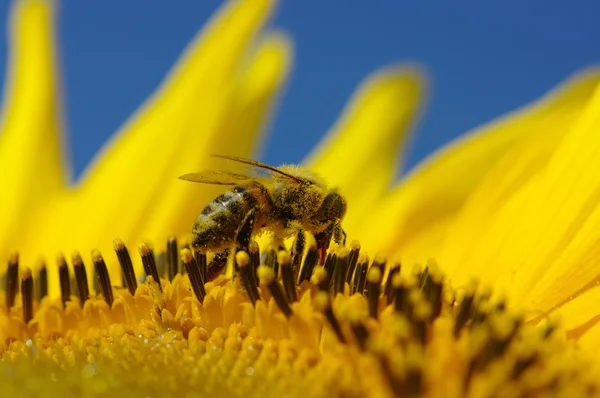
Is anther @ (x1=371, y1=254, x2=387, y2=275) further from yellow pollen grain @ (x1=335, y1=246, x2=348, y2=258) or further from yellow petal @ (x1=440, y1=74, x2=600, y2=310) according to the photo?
yellow petal @ (x1=440, y1=74, x2=600, y2=310)

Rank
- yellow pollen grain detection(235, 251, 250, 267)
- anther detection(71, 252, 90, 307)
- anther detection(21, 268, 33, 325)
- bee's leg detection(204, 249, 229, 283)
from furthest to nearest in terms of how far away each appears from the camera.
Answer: anther detection(71, 252, 90, 307) < anther detection(21, 268, 33, 325) < bee's leg detection(204, 249, 229, 283) < yellow pollen grain detection(235, 251, 250, 267)

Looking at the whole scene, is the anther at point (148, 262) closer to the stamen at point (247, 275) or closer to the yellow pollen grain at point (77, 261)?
the yellow pollen grain at point (77, 261)

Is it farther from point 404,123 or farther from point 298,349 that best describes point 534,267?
point 404,123

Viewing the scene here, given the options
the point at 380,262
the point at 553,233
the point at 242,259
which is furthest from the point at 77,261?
the point at 553,233

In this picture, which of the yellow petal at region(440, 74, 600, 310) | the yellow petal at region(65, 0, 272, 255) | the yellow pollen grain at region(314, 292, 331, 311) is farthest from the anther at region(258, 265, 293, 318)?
the yellow petal at region(65, 0, 272, 255)

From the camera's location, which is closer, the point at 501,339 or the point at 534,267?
the point at 501,339

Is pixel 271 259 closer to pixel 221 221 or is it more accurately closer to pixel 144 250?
pixel 221 221

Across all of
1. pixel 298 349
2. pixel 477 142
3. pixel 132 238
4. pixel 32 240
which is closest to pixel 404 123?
pixel 477 142
